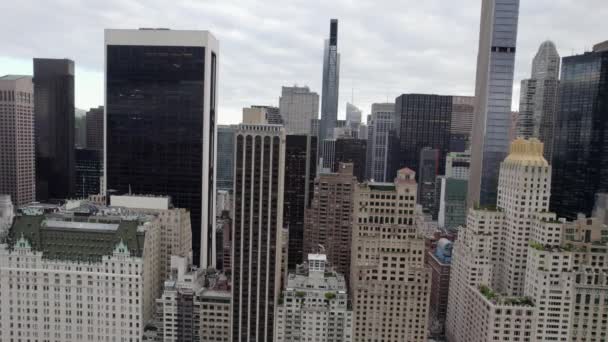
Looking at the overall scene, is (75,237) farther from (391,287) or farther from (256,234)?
(391,287)

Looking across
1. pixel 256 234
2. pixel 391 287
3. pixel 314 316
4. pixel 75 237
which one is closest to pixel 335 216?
pixel 391 287

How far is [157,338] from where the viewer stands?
141m

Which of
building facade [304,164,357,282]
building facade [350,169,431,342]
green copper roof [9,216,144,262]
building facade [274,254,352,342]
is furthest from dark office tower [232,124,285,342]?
building facade [304,164,357,282]

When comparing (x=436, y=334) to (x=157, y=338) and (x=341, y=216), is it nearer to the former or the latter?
(x=341, y=216)

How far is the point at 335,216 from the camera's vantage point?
19400cm

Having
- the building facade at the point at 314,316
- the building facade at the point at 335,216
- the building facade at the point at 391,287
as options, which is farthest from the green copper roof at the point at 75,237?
the building facade at the point at 335,216

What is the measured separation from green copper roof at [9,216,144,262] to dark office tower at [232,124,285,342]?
3229 centimetres

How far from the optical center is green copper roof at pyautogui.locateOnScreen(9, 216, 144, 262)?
461 feet

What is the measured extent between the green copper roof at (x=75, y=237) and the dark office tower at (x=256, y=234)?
3229 centimetres

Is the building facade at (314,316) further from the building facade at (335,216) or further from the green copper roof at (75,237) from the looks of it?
the building facade at (335,216)

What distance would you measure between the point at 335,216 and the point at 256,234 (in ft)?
203

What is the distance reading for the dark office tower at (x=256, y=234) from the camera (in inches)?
5433

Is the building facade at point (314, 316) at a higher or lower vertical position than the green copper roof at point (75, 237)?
lower

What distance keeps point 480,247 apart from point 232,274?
263 feet
